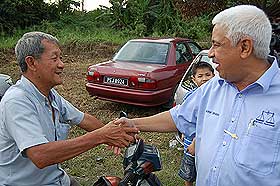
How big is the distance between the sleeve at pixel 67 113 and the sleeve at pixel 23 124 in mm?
452

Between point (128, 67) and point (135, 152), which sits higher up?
point (135, 152)

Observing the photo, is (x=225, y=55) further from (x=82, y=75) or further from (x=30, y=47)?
(x=82, y=75)

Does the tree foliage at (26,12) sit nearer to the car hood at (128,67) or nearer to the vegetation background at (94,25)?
the vegetation background at (94,25)

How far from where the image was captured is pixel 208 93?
8.41 feet

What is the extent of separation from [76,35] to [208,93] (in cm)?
1625

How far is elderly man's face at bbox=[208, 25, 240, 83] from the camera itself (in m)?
2.30

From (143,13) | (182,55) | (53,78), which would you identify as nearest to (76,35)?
(143,13)

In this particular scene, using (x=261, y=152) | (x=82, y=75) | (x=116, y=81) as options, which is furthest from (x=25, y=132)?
(x=82, y=75)

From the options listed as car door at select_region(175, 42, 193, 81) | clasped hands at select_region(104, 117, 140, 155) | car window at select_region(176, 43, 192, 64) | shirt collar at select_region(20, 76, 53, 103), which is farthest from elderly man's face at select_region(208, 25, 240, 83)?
car window at select_region(176, 43, 192, 64)

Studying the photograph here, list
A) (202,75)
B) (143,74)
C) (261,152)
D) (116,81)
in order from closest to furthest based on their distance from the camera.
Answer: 1. (261,152)
2. (202,75)
3. (143,74)
4. (116,81)

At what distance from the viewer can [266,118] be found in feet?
7.29

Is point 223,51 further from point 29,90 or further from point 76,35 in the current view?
point 76,35

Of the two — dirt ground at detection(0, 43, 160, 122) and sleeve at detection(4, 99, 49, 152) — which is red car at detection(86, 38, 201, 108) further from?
sleeve at detection(4, 99, 49, 152)

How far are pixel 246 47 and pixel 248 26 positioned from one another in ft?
0.37
